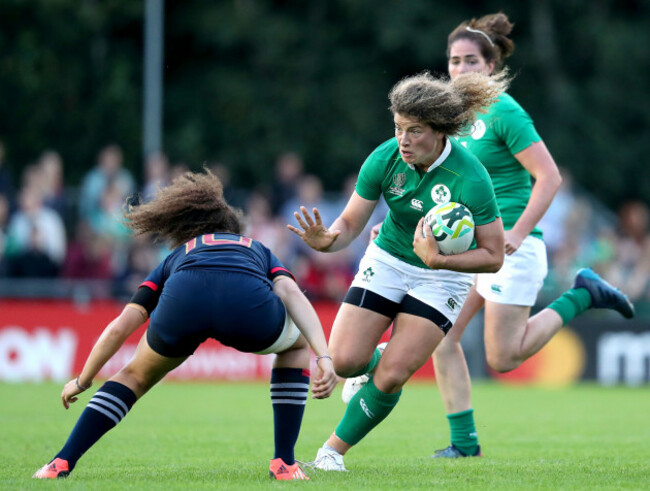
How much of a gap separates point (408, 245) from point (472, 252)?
1.75ft

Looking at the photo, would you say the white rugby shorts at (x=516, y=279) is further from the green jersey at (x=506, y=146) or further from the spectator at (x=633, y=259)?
the spectator at (x=633, y=259)

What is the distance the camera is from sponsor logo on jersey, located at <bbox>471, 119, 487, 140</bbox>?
7.09m

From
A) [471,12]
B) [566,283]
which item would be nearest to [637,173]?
[471,12]

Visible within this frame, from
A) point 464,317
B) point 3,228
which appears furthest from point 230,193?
point 464,317

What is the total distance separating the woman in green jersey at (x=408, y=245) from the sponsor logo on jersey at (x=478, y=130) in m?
0.71

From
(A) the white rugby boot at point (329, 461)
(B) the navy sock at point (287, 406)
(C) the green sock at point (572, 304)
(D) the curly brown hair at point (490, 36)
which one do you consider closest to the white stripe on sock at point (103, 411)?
(B) the navy sock at point (287, 406)

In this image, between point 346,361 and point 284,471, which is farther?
point 346,361

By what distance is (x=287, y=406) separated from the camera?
5.80 meters

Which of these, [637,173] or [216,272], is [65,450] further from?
[637,173]

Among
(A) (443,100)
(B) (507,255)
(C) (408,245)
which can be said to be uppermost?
(A) (443,100)

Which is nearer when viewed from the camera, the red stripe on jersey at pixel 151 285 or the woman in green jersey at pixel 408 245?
the red stripe on jersey at pixel 151 285

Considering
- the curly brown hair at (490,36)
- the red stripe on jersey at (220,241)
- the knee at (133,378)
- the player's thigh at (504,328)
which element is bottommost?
the player's thigh at (504,328)

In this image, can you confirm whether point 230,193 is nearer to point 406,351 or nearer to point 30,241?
point 30,241

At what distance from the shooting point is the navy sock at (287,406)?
5.80 meters
